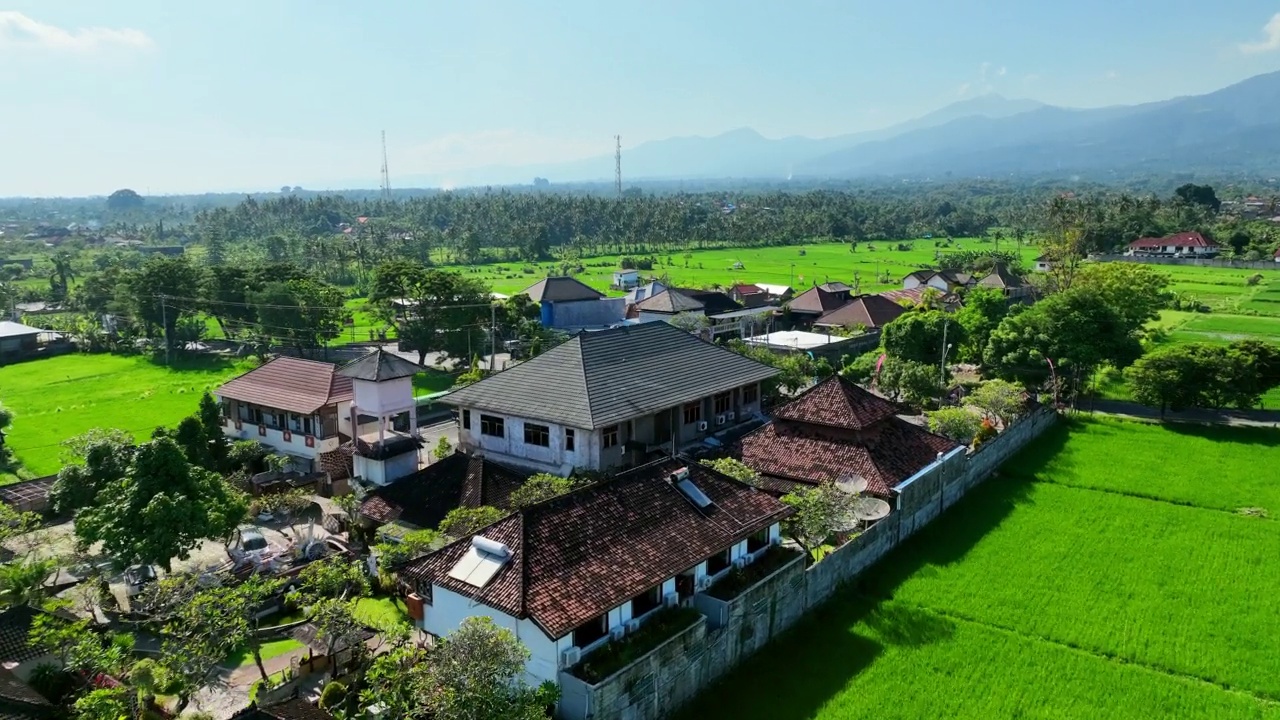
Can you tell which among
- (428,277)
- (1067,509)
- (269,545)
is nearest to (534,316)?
(428,277)

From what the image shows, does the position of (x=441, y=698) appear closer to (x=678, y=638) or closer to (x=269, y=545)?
(x=678, y=638)

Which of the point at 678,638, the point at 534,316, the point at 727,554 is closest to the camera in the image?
the point at 678,638

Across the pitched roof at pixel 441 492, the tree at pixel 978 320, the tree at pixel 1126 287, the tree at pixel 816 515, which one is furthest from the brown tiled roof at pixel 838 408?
the tree at pixel 1126 287

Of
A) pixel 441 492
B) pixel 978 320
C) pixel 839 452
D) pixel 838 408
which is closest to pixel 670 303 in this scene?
pixel 978 320

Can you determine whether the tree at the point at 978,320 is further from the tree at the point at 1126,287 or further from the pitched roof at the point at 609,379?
the pitched roof at the point at 609,379

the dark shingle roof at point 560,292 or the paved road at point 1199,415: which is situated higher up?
the dark shingle roof at point 560,292

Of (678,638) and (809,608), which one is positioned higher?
(678,638)
